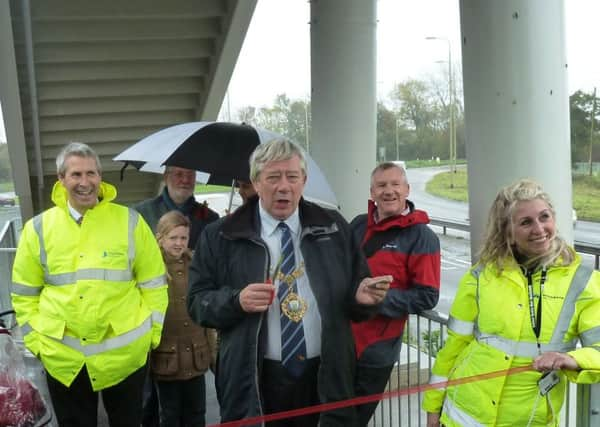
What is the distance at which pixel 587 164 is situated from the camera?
37.8ft

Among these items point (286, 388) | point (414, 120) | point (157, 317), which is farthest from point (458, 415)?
point (414, 120)

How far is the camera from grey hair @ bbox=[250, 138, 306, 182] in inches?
104

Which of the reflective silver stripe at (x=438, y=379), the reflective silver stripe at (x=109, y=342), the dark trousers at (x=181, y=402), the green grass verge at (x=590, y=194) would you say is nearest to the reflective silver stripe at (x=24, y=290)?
the reflective silver stripe at (x=109, y=342)

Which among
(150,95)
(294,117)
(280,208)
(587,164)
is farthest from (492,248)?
(294,117)

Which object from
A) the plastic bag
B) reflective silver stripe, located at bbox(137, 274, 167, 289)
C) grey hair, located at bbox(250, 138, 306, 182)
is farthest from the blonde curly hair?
the plastic bag

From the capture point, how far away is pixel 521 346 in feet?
7.98

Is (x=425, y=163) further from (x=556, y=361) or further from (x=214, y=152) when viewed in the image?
(x=556, y=361)

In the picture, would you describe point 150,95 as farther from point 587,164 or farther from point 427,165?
point 427,165

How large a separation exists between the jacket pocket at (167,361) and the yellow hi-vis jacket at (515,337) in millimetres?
1743

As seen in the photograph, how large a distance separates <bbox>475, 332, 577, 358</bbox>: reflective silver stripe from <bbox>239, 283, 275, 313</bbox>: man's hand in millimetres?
869

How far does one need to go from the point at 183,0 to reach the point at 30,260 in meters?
6.28

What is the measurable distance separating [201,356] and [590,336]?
7.48 feet

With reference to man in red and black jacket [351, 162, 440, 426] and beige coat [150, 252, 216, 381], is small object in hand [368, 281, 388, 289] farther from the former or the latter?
beige coat [150, 252, 216, 381]

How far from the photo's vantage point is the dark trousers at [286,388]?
2736 mm
